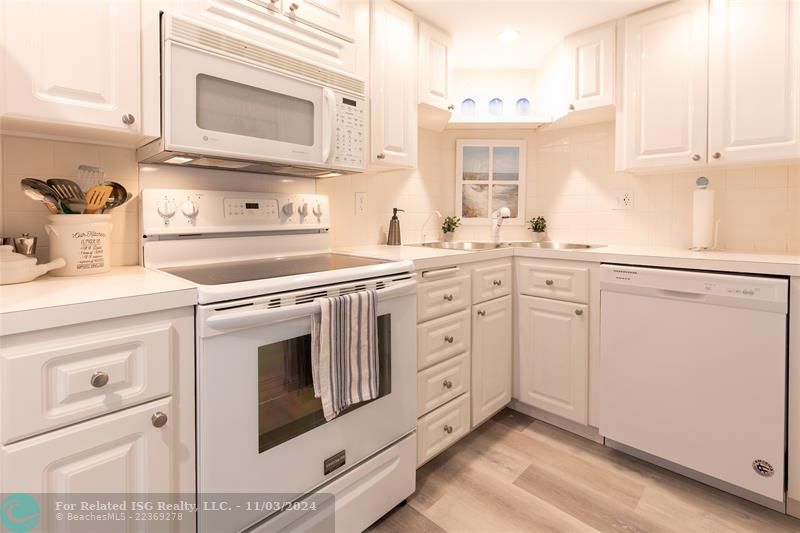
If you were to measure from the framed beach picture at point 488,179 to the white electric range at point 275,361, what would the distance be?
1391 mm

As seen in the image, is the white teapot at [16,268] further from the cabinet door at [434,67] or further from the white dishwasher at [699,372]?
the white dishwasher at [699,372]

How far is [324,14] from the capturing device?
5.58 ft

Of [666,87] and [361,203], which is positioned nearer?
[666,87]

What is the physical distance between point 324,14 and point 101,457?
66.8 inches

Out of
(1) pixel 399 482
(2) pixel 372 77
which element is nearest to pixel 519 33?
(2) pixel 372 77

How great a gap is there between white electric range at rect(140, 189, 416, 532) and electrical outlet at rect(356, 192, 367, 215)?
43 centimetres

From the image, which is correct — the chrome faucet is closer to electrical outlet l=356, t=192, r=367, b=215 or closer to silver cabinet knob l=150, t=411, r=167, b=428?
electrical outlet l=356, t=192, r=367, b=215

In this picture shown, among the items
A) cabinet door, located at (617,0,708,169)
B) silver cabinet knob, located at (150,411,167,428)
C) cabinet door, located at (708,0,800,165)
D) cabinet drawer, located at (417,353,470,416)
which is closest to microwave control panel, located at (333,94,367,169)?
cabinet drawer, located at (417,353,470,416)

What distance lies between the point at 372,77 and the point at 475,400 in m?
1.65

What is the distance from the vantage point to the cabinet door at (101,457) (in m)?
0.83

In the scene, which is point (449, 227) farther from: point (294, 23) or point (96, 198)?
point (96, 198)

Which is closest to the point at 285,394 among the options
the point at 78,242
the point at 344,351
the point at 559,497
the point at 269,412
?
the point at 269,412

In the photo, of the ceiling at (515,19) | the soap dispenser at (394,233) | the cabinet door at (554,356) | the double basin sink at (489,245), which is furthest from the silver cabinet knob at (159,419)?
the ceiling at (515,19)

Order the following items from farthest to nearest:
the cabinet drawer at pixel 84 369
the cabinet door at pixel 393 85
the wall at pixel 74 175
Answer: the cabinet door at pixel 393 85
the wall at pixel 74 175
the cabinet drawer at pixel 84 369
